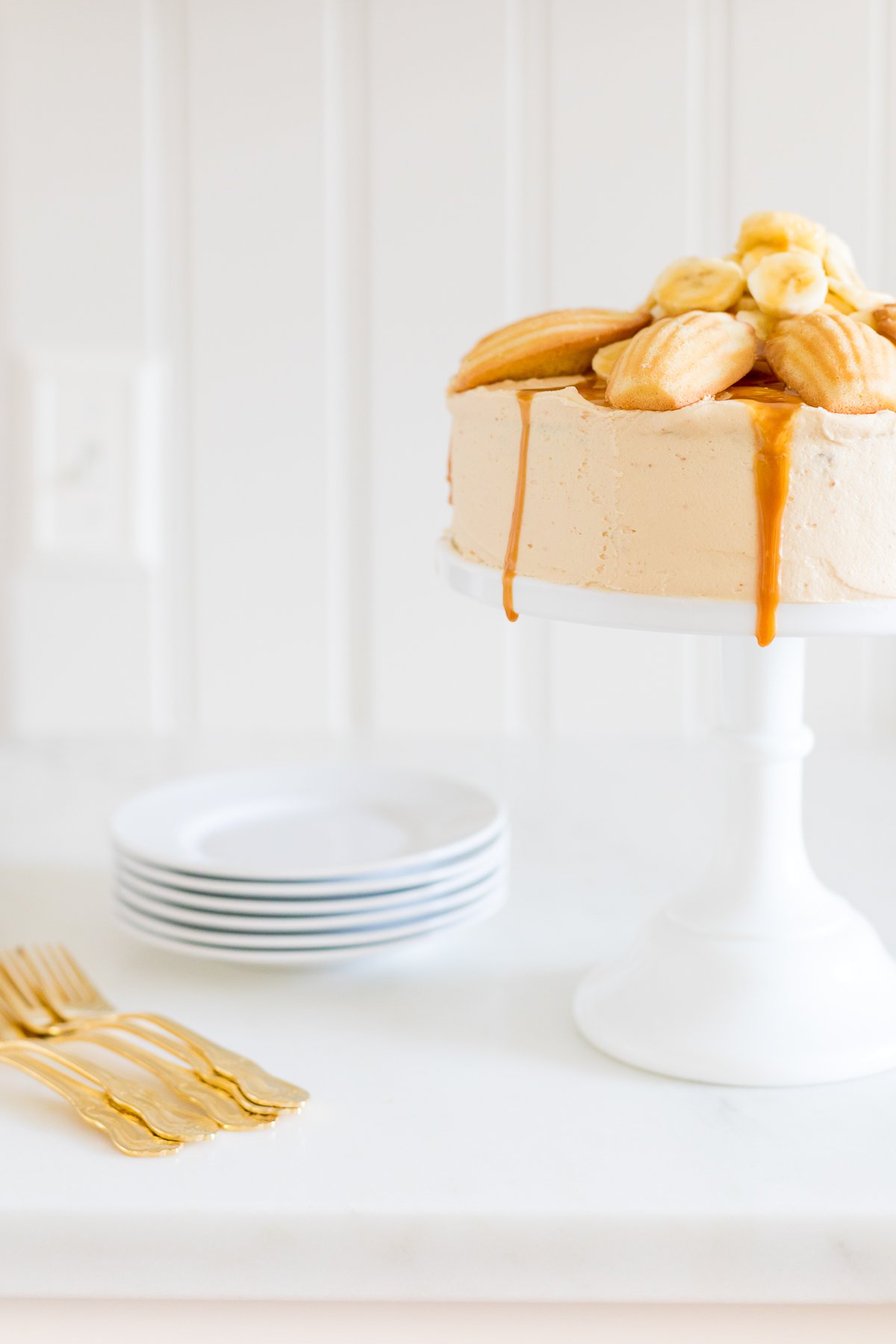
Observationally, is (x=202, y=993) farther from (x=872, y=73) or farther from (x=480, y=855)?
(x=872, y=73)

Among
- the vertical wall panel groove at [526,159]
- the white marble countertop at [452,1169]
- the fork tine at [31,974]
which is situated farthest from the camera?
the vertical wall panel groove at [526,159]

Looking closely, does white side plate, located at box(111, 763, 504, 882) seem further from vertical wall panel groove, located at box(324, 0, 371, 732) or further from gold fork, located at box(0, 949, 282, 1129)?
vertical wall panel groove, located at box(324, 0, 371, 732)

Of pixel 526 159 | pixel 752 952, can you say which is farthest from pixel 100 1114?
pixel 526 159

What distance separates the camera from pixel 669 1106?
0.71 m

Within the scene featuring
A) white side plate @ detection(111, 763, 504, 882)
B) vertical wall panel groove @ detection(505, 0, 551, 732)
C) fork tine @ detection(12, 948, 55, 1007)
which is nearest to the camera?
fork tine @ detection(12, 948, 55, 1007)

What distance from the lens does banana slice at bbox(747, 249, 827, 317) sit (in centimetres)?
69

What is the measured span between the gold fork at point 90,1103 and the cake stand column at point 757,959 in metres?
0.25

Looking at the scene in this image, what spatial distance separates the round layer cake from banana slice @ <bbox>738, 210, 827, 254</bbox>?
2cm

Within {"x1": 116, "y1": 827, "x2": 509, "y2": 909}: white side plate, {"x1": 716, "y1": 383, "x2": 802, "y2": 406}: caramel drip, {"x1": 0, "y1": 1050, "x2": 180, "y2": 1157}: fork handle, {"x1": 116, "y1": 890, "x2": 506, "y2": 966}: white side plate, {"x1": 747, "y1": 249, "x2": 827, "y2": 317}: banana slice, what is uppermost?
{"x1": 747, "y1": 249, "x2": 827, "y2": 317}: banana slice

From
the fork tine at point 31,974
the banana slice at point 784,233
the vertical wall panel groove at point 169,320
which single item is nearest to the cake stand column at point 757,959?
the banana slice at point 784,233

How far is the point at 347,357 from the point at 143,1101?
3.45ft


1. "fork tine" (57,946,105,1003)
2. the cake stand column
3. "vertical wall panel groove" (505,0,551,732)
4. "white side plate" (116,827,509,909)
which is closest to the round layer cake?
the cake stand column

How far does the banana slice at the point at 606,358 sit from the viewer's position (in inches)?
27.9

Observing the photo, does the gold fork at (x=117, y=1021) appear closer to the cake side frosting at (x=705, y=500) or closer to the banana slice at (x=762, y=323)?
the cake side frosting at (x=705, y=500)
